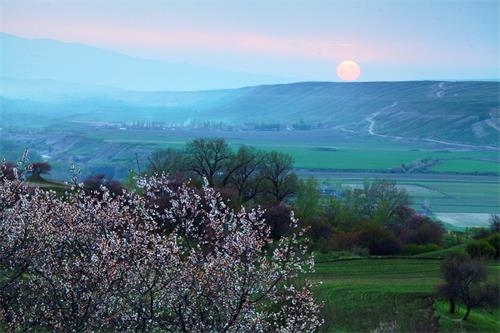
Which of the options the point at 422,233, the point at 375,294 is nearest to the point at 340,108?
the point at 422,233

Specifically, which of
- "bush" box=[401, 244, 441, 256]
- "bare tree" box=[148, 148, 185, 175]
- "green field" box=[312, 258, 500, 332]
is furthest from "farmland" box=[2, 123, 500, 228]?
"green field" box=[312, 258, 500, 332]

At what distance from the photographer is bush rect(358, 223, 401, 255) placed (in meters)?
33.8

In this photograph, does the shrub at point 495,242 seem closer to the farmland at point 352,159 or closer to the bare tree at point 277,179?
the bare tree at point 277,179

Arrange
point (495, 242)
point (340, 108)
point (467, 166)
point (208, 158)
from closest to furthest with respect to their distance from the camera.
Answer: point (495, 242)
point (208, 158)
point (467, 166)
point (340, 108)

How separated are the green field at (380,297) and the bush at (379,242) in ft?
16.5

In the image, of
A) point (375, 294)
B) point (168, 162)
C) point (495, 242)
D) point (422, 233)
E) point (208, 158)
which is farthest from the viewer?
point (208, 158)

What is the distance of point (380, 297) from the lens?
22.0 m

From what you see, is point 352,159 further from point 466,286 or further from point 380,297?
point 466,286

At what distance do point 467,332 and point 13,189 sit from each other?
14032 mm

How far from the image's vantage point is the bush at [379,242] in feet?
111

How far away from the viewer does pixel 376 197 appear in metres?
48.9

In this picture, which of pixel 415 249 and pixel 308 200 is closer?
pixel 415 249

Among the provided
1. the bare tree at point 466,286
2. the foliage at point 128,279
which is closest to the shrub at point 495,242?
the bare tree at point 466,286

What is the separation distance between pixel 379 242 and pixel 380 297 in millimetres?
12172
